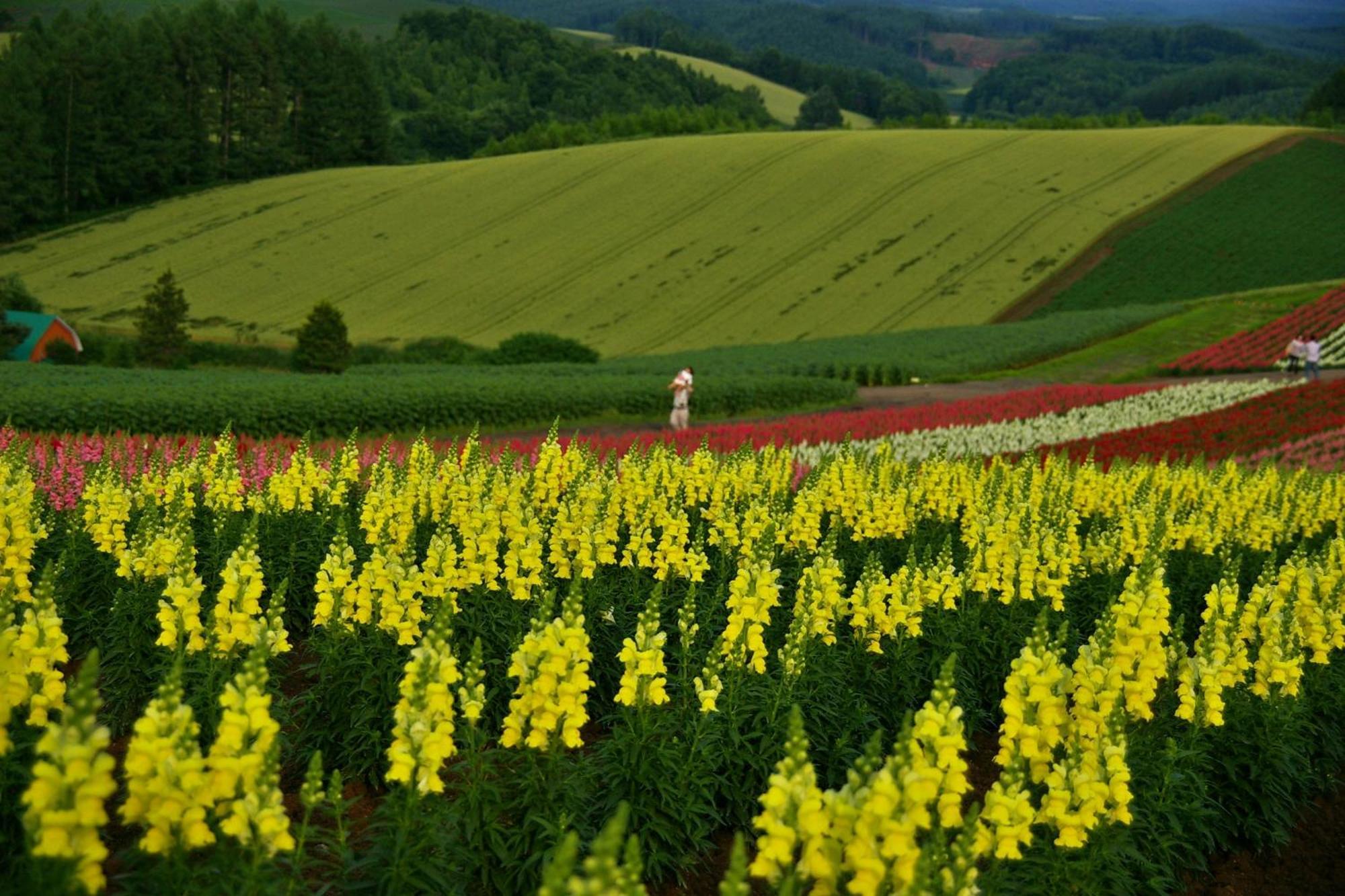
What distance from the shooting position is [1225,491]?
1734 cm

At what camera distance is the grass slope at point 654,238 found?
61.2 m

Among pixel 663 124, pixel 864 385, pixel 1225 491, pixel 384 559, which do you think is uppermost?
pixel 663 124

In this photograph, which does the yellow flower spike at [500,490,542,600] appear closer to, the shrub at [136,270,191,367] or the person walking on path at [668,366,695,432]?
the person walking on path at [668,366,695,432]

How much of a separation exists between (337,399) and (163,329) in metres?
23.9

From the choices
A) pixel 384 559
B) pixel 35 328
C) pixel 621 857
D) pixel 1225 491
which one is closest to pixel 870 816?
pixel 621 857

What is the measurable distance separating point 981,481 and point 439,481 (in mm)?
7312

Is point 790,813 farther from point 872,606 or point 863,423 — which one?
point 863,423

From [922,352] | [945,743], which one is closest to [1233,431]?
[922,352]

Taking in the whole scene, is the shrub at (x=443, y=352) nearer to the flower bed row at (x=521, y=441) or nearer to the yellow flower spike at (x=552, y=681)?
the flower bed row at (x=521, y=441)

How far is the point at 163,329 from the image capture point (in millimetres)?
46906

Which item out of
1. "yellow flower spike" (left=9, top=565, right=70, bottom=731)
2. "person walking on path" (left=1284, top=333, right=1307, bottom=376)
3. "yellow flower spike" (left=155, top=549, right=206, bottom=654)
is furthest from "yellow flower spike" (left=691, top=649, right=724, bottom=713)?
"person walking on path" (left=1284, top=333, right=1307, bottom=376)

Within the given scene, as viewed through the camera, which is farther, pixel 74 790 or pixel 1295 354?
pixel 1295 354

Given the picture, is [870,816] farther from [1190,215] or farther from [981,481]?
[1190,215]

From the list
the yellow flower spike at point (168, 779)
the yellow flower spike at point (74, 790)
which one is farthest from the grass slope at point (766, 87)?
the yellow flower spike at point (74, 790)
